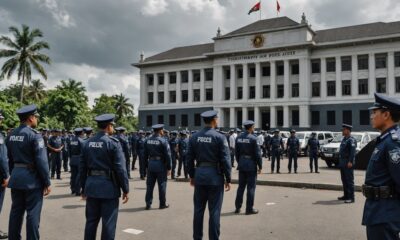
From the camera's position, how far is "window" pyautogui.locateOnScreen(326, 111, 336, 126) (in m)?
46.4

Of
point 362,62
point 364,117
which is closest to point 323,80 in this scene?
point 362,62

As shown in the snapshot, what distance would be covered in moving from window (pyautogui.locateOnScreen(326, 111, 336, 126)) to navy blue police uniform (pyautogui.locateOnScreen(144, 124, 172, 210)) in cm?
4069

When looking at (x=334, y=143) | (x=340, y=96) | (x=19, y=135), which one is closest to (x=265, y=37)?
(x=340, y=96)

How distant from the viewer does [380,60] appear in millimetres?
44125

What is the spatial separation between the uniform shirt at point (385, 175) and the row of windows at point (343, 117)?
44146 millimetres

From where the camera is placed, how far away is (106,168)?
5113 millimetres

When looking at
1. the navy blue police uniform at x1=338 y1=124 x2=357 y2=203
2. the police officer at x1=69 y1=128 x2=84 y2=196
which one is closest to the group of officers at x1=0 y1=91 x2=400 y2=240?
the police officer at x1=69 y1=128 x2=84 y2=196

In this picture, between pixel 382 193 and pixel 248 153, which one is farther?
pixel 248 153

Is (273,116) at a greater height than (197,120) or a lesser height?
greater

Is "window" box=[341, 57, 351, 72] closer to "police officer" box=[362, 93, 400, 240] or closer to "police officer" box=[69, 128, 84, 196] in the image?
"police officer" box=[69, 128, 84, 196]

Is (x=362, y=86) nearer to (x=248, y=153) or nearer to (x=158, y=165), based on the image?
(x=248, y=153)

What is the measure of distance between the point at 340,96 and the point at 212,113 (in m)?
43.6

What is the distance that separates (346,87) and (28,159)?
4617cm

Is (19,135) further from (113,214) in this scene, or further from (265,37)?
(265,37)
